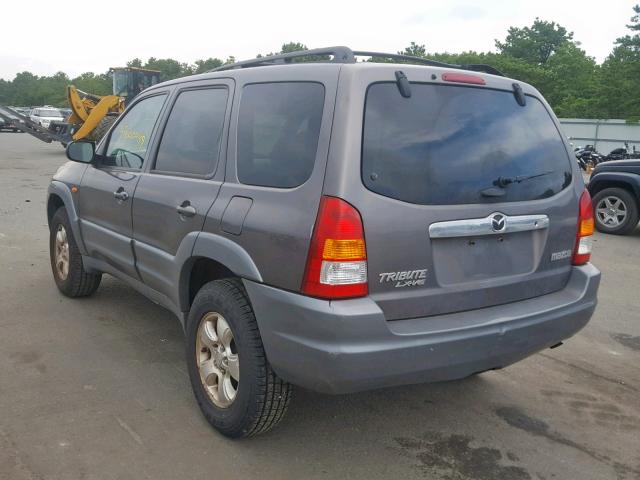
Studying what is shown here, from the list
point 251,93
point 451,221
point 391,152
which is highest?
point 251,93

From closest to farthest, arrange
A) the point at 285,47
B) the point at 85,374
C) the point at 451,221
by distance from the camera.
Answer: the point at 451,221 → the point at 85,374 → the point at 285,47

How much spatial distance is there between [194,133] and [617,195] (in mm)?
8101

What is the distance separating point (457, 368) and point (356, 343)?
55 cm

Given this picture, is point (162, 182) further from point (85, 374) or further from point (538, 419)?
point (538, 419)

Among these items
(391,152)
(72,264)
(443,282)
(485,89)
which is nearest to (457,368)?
(443,282)

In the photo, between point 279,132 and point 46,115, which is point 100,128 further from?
point 46,115

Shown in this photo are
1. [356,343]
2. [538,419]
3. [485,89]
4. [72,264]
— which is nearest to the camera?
[356,343]

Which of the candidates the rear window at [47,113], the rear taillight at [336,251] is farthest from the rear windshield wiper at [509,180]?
the rear window at [47,113]

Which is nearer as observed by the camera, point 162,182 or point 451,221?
point 451,221

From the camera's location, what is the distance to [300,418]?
3332 mm

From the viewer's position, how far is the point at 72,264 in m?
5.02

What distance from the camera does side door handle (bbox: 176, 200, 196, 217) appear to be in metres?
3.25

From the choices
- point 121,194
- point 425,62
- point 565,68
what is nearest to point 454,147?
point 425,62

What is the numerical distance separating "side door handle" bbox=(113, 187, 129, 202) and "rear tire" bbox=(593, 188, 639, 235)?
315 inches
